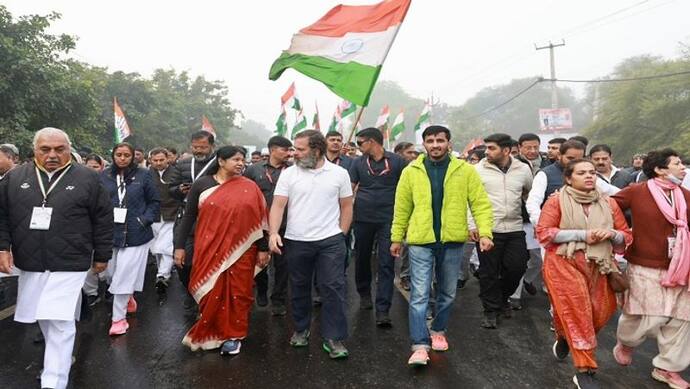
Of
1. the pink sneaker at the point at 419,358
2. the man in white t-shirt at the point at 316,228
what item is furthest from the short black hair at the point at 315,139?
the pink sneaker at the point at 419,358

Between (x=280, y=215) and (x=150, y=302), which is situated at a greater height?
(x=280, y=215)

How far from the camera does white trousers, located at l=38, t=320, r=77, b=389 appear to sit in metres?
3.06

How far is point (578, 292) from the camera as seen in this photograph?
3.26m

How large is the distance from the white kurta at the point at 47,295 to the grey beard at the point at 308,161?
185 centimetres

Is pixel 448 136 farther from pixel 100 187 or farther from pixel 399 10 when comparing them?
pixel 100 187

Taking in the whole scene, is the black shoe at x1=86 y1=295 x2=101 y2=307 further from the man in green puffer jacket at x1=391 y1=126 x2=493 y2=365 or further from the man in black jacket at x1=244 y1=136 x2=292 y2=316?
the man in green puffer jacket at x1=391 y1=126 x2=493 y2=365

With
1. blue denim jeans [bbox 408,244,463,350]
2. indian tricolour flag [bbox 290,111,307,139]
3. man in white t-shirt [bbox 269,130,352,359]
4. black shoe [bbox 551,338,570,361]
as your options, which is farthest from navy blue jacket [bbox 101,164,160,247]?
indian tricolour flag [bbox 290,111,307,139]

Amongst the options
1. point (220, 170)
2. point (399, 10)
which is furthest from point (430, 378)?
point (399, 10)


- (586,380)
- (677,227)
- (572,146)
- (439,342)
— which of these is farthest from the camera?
(572,146)

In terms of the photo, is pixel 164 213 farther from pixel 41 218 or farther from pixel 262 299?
pixel 41 218

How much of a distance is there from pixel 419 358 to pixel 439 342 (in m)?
0.49

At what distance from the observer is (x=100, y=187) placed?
11.2 ft

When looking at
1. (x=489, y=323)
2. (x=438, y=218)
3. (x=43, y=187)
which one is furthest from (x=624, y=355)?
(x=43, y=187)

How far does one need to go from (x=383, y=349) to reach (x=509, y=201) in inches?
74.4
